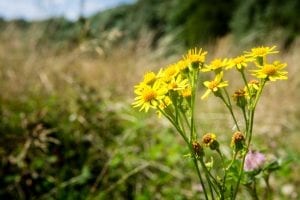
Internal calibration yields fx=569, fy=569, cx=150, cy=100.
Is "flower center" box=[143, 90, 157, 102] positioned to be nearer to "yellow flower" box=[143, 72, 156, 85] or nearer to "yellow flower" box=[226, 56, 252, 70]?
"yellow flower" box=[143, 72, 156, 85]

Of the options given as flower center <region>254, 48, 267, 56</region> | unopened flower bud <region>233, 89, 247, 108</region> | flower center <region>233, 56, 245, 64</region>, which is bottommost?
unopened flower bud <region>233, 89, 247, 108</region>

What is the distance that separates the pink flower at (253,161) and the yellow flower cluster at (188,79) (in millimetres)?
306

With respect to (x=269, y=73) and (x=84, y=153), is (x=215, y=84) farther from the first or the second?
(x=84, y=153)

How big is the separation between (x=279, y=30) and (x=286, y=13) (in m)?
1.28

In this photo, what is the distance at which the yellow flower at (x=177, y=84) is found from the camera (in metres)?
1.15

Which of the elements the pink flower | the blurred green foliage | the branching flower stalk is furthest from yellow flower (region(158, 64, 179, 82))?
the blurred green foliage

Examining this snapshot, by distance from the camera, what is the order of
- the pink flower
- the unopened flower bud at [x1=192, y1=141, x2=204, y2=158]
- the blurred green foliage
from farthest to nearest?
the blurred green foliage → the pink flower → the unopened flower bud at [x1=192, y1=141, x2=204, y2=158]

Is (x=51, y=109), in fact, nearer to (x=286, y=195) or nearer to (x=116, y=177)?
(x=116, y=177)

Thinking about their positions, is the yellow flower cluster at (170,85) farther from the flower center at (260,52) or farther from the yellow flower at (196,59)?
the flower center at (260,52)

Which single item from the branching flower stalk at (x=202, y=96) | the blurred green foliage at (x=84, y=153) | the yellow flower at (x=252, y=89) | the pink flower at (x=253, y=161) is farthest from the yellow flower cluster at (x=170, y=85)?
the blurred green foliage at (x=84, y=153)

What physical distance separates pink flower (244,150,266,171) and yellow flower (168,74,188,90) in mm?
373

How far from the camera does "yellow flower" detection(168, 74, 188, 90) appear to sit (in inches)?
45.2

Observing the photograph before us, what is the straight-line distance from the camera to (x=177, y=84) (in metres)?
1.17

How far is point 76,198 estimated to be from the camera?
257 centimetres
